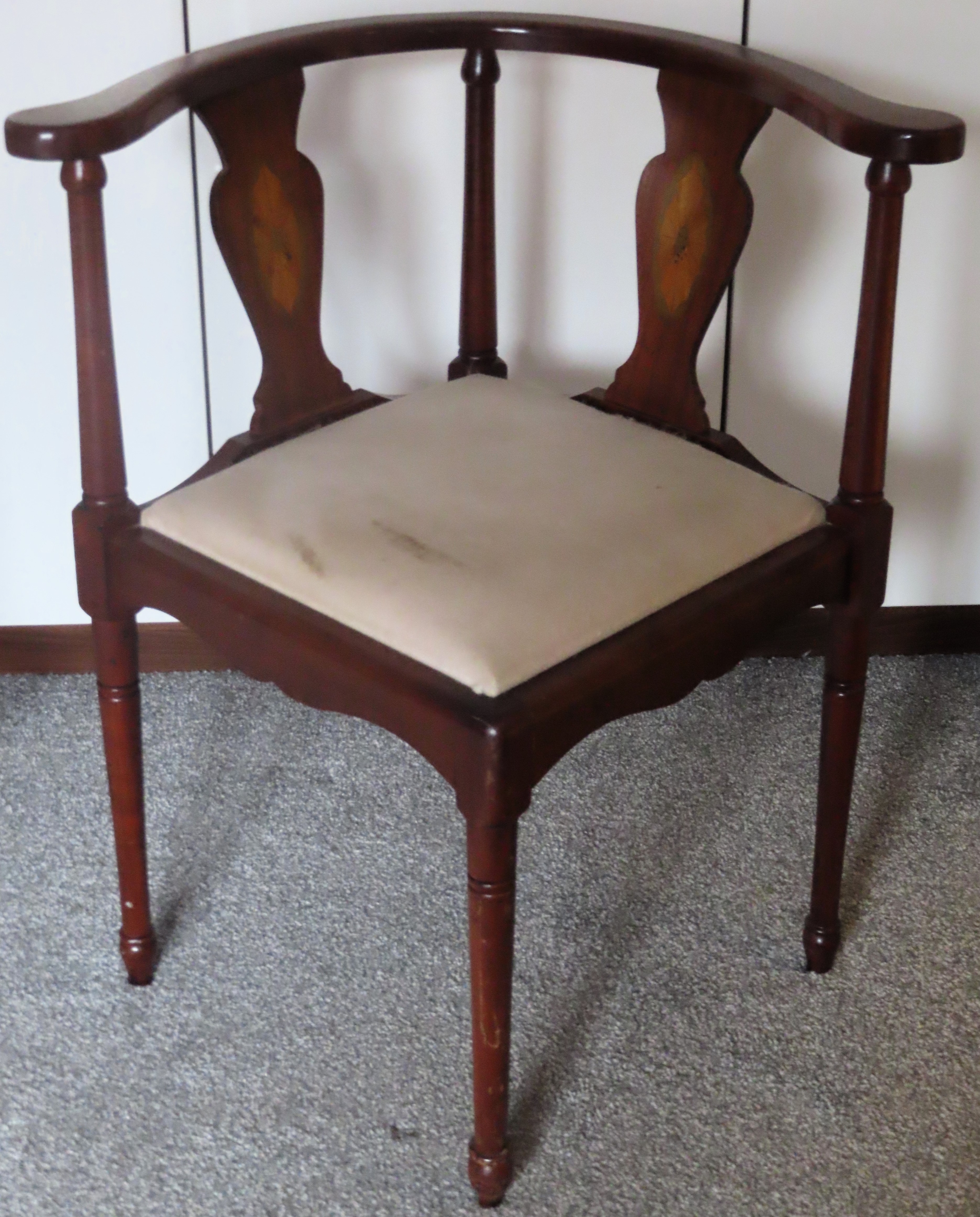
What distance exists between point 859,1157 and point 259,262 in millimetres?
953

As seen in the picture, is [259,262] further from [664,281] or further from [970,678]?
[970,678]

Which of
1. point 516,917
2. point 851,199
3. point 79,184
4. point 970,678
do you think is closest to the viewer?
point 79,184

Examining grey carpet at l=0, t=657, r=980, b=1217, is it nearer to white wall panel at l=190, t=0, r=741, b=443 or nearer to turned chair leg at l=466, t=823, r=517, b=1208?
turned chair leg at l=466, t=823, r=517, b=1208

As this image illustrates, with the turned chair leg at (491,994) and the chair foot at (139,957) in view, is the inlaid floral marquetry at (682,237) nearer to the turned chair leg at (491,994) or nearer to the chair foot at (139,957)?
the turned chair leg at (491,994)

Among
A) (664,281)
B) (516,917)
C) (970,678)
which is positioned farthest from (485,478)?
(970,678)

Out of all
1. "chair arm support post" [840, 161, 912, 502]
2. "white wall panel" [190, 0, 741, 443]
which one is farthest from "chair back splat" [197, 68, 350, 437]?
"chair arm support post" [840, 161, 912, 502]

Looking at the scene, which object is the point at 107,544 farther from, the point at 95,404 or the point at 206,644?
the point at 206,644

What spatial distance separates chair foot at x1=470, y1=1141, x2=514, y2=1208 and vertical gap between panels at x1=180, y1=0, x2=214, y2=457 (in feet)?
2.50

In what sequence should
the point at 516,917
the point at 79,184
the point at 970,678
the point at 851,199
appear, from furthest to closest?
the point at 970,678, the point at 851,199, the point at 516,917, the point at 79,184

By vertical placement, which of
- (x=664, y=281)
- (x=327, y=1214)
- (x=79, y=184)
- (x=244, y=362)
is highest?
(x=79, y=184)

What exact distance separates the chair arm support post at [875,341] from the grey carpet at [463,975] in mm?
514

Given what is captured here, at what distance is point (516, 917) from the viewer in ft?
5.09

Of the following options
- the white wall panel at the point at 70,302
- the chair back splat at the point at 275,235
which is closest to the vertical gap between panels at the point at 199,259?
the white wall panel at the point at 70,302

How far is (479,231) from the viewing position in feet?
5.03
